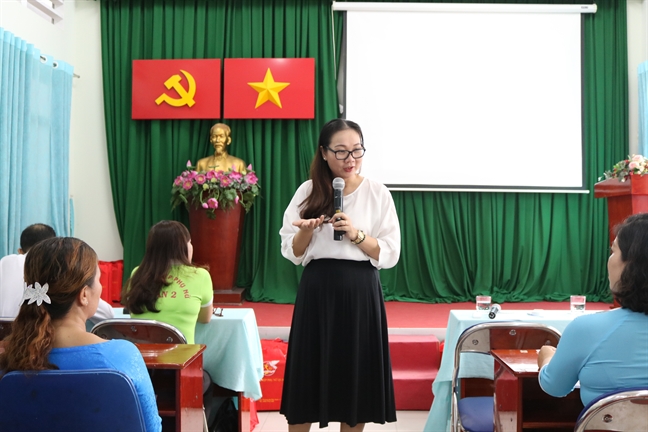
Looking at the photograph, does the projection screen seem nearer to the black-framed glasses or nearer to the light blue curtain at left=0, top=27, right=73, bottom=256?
the light blue curtain at left=0, top=27, right=73, bottom=256

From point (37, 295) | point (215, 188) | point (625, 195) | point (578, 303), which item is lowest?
point (578, 303)

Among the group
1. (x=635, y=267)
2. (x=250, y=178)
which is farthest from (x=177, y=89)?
(x=635, y=267)

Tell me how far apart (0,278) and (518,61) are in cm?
466

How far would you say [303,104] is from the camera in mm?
5527

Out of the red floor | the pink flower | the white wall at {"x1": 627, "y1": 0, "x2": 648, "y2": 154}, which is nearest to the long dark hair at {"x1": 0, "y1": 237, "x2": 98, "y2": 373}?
the red floor

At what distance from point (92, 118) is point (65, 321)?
4969mm

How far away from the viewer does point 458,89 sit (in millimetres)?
5582

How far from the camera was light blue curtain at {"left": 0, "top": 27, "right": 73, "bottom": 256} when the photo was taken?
425 centimetres

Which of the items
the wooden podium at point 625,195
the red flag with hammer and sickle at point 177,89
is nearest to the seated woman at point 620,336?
the wooden podium at point 625,195

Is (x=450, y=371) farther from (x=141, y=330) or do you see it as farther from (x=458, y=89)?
(x=458, y=89)

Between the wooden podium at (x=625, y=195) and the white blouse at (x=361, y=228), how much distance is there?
2.44 metres

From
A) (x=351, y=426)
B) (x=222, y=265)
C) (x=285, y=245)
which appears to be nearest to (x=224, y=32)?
(x=222, y=265)

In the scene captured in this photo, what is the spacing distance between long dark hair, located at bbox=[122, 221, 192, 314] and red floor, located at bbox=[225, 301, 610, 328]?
6.74ft

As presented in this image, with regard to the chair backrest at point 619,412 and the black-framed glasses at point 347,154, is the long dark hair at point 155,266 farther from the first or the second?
the chair backrest at point 619,412
